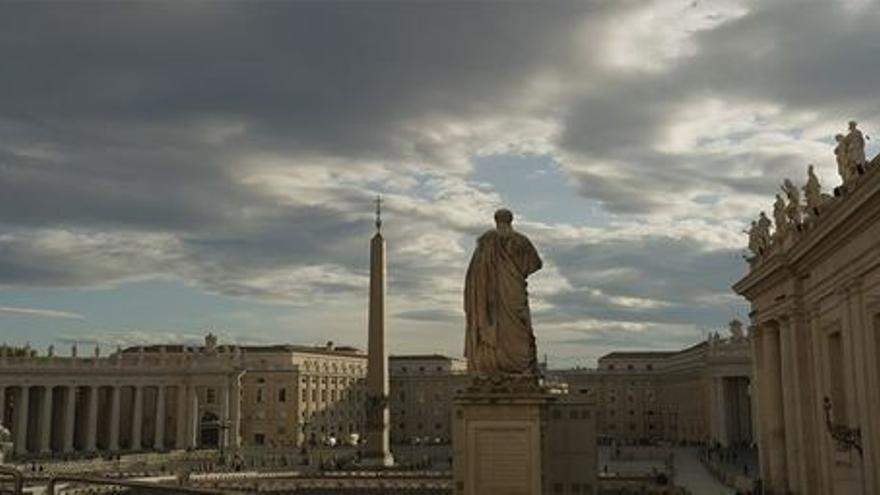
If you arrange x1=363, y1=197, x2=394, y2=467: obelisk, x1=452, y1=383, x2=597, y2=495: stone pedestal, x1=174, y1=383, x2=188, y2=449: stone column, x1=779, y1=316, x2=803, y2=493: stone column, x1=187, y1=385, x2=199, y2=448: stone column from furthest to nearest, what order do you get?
x1=187, y1=385, x2=199, y2=448: stone column
x1=174, y1=383, x2=188, y2=449: stone column
x1=363, y1=197, x2=394, y2=467: obelisk
x1=779, y1=316, x2=803, y2=493: stone column
x1=452, y1=383, x2=597, y2=495: stone pedestal

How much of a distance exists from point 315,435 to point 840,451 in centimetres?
11149

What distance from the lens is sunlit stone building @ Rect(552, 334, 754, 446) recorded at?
358ft

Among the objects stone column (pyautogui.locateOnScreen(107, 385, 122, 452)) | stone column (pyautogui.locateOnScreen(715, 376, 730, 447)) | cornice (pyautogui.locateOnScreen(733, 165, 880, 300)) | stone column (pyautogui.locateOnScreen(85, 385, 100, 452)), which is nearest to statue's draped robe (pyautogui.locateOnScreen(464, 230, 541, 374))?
cornice (pyautogui.locateOnScreen(733, 165, 880, 300))

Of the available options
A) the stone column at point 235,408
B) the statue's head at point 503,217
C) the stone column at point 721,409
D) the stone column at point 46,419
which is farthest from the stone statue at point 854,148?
the stone column at point 235,408

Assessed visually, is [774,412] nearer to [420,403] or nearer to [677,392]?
[677,392]

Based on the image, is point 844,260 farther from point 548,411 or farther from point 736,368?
point 736,368

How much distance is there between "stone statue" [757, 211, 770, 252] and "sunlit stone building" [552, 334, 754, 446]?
215ft

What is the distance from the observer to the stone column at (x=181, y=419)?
11550 cm

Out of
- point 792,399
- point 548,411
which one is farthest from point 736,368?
point 548,411

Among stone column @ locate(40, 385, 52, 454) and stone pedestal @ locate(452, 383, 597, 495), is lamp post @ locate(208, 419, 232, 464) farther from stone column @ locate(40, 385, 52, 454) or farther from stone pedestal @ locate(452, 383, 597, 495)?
stone pedestal @ locate(452, 383, 597, 495)

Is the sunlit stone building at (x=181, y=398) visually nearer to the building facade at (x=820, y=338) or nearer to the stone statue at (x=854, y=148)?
the building facade at (x=820, y=338)

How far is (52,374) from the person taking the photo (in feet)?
348

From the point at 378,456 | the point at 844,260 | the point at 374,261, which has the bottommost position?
the point at 378,456

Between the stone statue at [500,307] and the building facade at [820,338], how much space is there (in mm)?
9276
